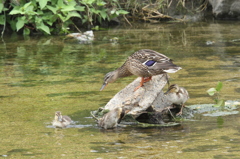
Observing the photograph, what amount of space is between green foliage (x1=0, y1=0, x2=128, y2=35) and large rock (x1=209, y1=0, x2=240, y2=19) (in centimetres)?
311

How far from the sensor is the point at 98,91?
683cm

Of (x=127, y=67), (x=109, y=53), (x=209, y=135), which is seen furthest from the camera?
(x=109, y=53)

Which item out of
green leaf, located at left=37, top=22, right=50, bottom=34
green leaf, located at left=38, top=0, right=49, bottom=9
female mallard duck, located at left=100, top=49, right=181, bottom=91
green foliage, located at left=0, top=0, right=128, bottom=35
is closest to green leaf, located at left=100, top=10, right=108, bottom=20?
green foliage, located at left=0, top=0, right=128, bottom=35

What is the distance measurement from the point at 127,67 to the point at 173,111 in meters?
0.97

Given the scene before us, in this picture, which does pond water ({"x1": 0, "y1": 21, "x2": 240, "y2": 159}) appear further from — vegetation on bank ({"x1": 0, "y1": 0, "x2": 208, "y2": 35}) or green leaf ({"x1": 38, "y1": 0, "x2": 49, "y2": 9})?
green leaf ({"x1": 38, "y1": 0, "x2": 49, "y2": 9})

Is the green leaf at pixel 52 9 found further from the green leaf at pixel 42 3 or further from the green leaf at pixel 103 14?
the green leaf at pixel 103 14

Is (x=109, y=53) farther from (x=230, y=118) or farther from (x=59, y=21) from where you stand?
(x=230, y=118)

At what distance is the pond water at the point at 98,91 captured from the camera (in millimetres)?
4441

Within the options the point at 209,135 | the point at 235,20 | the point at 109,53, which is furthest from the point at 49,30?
the point at 209,135

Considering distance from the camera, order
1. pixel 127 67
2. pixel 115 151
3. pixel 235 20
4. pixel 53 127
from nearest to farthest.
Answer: pixel 115 151 < pixel 53 127 < pixel 127 67 < pixel 235 20

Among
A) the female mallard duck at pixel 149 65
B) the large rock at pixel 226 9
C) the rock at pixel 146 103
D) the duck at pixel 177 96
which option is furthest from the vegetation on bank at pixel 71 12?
the duck at pixel 177 96

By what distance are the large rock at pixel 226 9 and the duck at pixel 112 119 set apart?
9844mm

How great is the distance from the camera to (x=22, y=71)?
8.48 m

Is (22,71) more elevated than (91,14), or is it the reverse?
(91,14)
